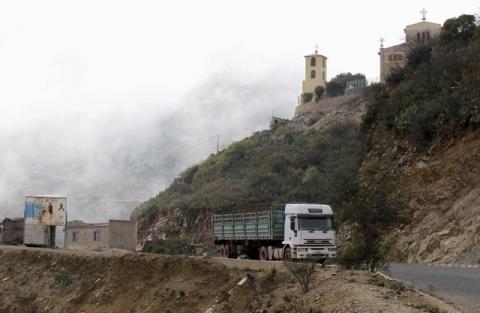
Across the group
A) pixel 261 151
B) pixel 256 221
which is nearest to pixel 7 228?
pixel 256 221

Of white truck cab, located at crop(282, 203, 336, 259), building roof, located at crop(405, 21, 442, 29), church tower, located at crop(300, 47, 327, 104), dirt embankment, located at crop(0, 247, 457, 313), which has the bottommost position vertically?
dirt embankment, located at crop(0, 247, 457, 313)

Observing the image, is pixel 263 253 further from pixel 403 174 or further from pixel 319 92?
pixel 319 92

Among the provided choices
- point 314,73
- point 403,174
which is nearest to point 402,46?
point 314,73

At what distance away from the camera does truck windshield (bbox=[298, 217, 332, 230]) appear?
25578mm

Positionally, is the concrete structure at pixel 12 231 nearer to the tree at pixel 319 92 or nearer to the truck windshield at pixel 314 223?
the truck windshield at pixel 314 223

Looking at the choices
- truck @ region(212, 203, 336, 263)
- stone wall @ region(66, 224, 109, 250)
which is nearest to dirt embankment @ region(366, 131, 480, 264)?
truck @ region(212, 203, 336, 263)

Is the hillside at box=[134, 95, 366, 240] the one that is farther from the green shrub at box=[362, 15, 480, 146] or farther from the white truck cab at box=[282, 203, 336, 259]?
the white truck cab at box=[282, 203, 336, 259]

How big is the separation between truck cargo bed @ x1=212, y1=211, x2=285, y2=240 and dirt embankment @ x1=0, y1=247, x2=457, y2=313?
6.09m

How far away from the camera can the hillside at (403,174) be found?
26219 millimetres

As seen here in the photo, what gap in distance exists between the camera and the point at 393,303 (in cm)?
1323

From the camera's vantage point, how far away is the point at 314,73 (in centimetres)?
10200

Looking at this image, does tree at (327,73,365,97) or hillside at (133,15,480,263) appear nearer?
hillside at (133,15,480,263)

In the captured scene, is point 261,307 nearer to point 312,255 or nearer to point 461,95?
point 312,255

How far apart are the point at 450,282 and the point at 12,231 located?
34.3 metres
